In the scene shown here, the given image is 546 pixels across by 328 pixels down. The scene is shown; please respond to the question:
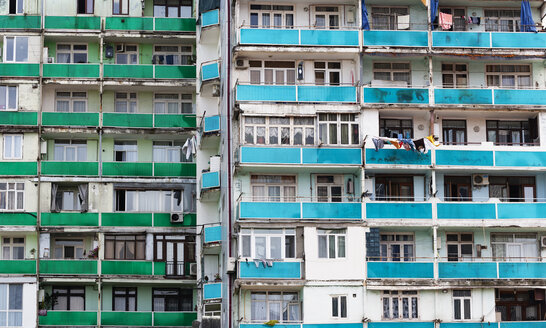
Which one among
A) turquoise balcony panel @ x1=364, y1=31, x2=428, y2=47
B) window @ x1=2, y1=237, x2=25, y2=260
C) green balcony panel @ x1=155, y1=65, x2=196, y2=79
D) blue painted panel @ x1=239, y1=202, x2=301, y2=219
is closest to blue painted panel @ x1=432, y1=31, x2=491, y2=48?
turquoise balcony panel @ x1=364, y1=31, x2=428, y2=47

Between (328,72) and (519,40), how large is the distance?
8.22 meters

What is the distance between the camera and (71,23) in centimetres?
6912

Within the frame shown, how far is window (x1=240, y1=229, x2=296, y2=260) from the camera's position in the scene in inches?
2291

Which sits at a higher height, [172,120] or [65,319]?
[172,120]

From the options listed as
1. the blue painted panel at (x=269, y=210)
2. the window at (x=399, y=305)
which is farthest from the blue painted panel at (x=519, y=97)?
the blue painted panel at (x=269, y=210)

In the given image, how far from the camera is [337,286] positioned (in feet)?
190

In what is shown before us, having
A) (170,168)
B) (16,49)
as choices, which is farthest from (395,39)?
(16,49)

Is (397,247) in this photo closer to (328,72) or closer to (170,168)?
(328,72)

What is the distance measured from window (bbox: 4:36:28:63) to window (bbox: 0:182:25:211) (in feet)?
19.8

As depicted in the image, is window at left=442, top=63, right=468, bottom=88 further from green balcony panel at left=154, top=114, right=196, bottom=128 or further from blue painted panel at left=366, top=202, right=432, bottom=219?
green balcony panel at left=154, top=114, right=196, bottom=128

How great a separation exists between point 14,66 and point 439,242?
22.6 meters

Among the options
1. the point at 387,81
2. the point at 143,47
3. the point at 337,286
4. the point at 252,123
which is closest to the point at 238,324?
the point at 337,286

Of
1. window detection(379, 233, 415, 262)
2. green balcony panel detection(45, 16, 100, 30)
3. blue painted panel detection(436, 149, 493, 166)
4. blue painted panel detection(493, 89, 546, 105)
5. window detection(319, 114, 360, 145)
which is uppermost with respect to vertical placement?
green balcony panel detection(45, 16, 100, 30)

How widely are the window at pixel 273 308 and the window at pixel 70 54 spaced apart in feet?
58.2
